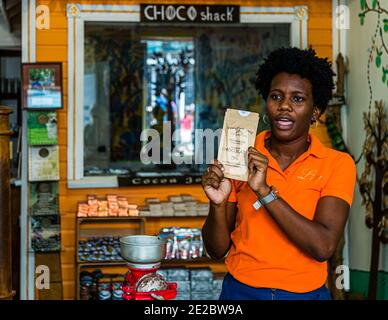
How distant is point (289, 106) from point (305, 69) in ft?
0.46

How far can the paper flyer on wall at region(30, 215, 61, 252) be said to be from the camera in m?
5.81

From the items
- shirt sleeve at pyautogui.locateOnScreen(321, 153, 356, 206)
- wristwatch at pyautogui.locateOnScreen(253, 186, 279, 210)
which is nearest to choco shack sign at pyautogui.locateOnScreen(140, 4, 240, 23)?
shirt sleeve at pyautogui.locateOnScreen(321, 153, 356, 206)

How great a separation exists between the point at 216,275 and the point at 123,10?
250cm

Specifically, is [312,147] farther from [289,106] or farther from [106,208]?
[106,208]

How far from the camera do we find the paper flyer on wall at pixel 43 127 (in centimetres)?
582

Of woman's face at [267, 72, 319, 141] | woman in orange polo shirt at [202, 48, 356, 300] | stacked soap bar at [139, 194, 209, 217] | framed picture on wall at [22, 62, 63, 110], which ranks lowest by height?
stacked soap bar at [139, 194, 209, 217]

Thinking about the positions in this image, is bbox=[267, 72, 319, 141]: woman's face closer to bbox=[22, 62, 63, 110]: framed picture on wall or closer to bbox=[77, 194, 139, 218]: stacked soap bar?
bbox=[77, 194, 139, 218]: stacked soap bar

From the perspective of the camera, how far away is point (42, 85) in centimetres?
582

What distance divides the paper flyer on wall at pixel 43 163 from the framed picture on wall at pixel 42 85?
1.20ft

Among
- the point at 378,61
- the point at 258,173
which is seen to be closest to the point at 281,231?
the point at 258,173

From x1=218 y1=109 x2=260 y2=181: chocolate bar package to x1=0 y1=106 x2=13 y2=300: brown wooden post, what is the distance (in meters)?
1.52

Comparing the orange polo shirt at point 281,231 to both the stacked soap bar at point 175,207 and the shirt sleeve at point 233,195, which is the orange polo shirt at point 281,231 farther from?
the stacked soap bar at point 175,207

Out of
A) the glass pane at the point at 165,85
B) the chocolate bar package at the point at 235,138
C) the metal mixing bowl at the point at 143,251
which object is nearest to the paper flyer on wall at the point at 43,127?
the glass pane at the point at 165,85

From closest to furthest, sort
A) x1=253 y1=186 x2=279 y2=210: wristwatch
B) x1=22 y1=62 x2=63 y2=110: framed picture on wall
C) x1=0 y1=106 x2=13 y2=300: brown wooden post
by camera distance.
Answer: x1=253 y1=186 x2=279 y2=210: wristwatch → x1=0 y1=106 x2=13 y2=300: brown wooden post → x1=22 y1=62 x2=63 y2=110: framed picture on wall
